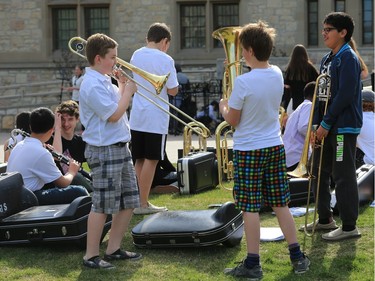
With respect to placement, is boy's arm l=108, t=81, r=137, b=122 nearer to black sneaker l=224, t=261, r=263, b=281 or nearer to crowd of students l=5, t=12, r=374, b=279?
crowd of students l=5, t=12, r=374, b=279

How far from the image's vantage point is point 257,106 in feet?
19.2

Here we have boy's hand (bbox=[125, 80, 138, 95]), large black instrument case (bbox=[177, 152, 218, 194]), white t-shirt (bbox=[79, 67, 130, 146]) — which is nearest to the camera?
white t-shirt (bbox=[79, 67, 130, 146])

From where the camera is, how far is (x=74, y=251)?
6750 mm

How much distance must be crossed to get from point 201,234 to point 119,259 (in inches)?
24.0

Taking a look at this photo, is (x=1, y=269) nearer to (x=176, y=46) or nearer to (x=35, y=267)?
(x=35, y=267)

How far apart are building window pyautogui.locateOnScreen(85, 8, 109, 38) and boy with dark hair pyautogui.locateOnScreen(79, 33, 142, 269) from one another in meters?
19.7

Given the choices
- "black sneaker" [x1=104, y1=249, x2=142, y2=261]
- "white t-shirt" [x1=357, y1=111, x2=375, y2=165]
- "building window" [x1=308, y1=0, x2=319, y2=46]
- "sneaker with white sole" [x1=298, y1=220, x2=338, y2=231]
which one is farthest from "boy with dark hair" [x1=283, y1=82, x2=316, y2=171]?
"building window" [x1=308, y1=0, x2=319, y2=46]

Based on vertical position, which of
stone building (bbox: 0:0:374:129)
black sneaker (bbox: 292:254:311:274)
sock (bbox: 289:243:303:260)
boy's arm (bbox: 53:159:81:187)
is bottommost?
black sneaker (bbox: 292:254:311:274)

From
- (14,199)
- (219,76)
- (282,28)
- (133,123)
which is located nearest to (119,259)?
(14,199)

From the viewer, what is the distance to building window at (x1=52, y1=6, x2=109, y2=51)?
1019 inches

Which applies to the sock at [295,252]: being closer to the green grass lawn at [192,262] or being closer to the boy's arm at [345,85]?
the green grass lawn at [192,262]

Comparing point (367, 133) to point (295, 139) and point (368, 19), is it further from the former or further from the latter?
point (368, 19)

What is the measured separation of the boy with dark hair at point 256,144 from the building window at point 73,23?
20178 millimetres

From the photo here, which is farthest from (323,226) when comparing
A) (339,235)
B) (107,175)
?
(107,175)
